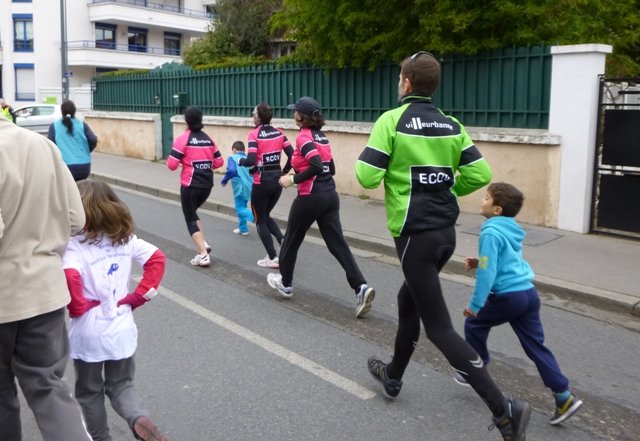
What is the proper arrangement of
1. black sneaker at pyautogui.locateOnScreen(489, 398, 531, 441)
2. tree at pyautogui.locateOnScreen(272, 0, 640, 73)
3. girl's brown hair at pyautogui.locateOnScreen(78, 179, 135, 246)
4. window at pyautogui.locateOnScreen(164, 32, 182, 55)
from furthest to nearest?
window at pyautogui.locateOnScreen(164, 32, 182, 55), tree at pyautogui.locateOnScreen(272, 0, 640, 73), black sneaker at pyautogui.locateOnScreen(489, 398, 531, 441), girl's brown hair at pyautogui.locateOnScreen(78, 179, 135, 246)

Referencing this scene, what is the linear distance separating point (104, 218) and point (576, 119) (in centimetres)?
725

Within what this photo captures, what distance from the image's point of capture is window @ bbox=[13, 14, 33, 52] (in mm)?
46469

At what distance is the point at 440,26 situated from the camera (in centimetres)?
994

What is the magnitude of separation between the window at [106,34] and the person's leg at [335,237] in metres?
46.4


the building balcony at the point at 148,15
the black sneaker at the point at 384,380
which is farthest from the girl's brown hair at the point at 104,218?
the building balcony at the point at 148,15

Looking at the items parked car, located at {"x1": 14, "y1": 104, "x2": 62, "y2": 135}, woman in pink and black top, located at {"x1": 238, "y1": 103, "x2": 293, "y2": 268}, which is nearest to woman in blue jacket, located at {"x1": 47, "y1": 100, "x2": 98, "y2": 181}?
woman in pink and black top, located at {"x1": 238, "y1": 103, "x2": 293, "y2": 268}

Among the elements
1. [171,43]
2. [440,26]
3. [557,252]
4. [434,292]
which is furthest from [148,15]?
[434,292]

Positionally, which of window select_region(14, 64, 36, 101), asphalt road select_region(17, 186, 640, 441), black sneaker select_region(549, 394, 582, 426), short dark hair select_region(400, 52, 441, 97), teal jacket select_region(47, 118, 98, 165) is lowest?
asphalt road select_region(17, 186, 640, 441)

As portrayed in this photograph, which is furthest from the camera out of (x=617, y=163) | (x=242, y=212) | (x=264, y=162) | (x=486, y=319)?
(x=242, y=212)

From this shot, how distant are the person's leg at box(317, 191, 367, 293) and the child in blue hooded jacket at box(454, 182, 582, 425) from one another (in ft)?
6.61

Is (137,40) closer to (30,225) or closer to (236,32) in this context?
(236,32)

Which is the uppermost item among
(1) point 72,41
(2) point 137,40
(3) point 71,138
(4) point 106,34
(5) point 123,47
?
(4) point 106,34

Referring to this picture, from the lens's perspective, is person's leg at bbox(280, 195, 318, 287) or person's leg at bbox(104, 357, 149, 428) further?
person's leg at bbox(280, 195, 318, 287)

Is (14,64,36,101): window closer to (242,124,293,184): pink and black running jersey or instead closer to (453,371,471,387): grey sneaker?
(242,124,293,184): pink and black running jersey
